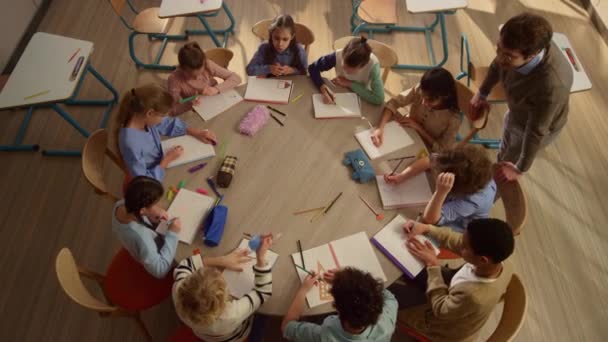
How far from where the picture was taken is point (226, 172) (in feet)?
6.93

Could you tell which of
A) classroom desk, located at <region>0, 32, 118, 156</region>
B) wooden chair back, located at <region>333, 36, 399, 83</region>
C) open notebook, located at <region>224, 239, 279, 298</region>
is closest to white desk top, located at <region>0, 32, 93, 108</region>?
classroom desk, located at <region>0, 32, 118, 156</region>

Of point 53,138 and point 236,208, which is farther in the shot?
point 53,138

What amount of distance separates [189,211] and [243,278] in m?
0.47

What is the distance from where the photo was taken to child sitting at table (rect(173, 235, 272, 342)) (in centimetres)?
158

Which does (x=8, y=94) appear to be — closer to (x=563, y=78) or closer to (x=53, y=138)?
(x=53, y=138)

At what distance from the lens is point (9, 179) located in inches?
129

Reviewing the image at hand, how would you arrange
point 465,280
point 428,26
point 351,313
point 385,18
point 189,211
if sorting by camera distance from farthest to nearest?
point 428,26 → point 385,18 → point 189,211 → point 465,280 → point 351,313

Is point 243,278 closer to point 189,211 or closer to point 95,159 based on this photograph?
point 189,211

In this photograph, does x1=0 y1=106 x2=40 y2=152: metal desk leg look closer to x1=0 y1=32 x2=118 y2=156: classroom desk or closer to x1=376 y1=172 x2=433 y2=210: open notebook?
x1=0 y1=32 x2=118 y2=156: classroom desk

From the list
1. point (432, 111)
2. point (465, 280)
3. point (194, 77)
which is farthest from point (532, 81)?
point (194, 77)

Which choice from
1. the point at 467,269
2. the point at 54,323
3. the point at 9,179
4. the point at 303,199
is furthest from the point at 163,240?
the point at 9,179

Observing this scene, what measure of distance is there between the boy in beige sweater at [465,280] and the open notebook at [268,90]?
3.83 ft

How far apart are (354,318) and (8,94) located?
2.88 metres

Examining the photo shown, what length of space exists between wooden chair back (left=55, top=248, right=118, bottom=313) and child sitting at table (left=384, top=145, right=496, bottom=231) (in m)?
1.57
